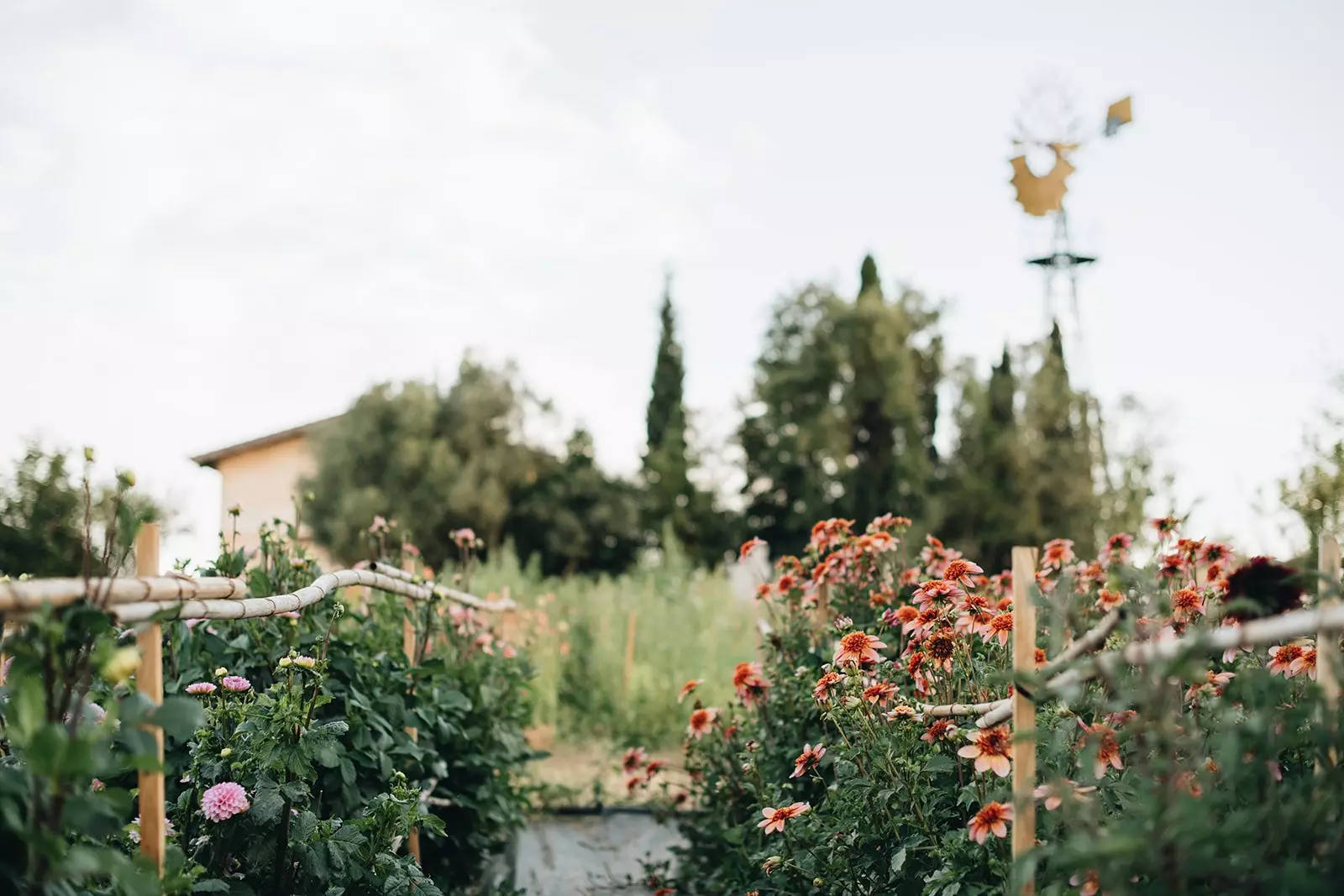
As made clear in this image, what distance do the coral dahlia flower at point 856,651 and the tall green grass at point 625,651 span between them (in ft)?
12.5

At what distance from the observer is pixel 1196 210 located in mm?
7328

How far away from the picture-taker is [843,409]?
20.2 metres

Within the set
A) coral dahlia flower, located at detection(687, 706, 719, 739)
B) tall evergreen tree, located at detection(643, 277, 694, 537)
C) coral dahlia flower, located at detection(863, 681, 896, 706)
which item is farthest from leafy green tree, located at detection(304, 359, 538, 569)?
coral dahlia flower, located at detection(863, 681, 896, 706)

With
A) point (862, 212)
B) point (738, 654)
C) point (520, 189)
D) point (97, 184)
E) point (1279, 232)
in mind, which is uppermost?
point (862, 212)

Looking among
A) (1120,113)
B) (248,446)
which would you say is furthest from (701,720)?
(248,446)

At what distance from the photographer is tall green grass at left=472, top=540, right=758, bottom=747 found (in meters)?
7.06

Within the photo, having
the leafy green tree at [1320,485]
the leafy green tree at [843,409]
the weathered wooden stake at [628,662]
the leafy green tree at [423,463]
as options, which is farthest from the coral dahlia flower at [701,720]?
the leafy green tree at [843,409]

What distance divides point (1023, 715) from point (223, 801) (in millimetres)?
1472

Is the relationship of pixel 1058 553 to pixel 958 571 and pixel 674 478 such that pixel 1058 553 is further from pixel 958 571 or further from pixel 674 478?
pixel 674 478

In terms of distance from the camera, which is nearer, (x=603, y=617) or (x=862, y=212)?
(x=603, y=617)

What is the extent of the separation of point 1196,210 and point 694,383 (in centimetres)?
1538

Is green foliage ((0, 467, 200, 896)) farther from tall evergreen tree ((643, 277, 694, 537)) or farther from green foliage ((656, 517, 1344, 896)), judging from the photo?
tall evergreen tree ((643, 277, 694, 537))

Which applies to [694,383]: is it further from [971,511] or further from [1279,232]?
[1279,232]

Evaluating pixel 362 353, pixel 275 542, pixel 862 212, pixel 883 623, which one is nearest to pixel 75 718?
pixel 275 542
